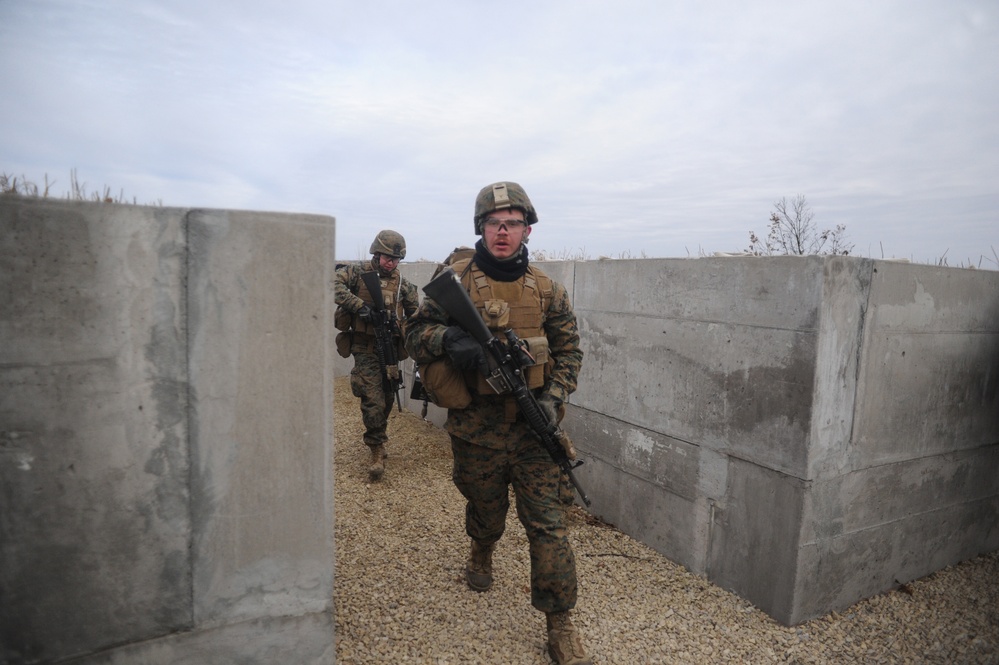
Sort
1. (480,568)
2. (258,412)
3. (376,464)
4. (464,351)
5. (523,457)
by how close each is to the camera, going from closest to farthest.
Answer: (258,412) < (464,351) < (523,457) < (480,568) < (376,464)

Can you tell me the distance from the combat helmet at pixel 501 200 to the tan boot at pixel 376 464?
8.95 feet

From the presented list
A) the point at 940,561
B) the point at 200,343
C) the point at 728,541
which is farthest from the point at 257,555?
the point at 940,561

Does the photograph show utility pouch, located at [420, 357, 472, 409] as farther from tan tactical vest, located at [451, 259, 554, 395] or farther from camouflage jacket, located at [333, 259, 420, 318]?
camouflage jacket, located at [333, 259, 420, 318]

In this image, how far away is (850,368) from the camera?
296 centimetres

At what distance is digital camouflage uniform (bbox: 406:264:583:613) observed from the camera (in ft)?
8.63

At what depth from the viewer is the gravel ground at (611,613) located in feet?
9.13

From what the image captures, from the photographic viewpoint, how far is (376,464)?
16.2 feet

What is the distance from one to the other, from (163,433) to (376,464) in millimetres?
3123

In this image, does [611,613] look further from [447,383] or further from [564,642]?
[447,383]

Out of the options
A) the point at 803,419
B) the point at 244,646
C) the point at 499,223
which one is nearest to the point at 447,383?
the point at 499,223

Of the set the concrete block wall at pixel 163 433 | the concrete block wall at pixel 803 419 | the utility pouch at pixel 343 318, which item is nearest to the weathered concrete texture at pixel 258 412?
the concrete block wall at pixel 163 433

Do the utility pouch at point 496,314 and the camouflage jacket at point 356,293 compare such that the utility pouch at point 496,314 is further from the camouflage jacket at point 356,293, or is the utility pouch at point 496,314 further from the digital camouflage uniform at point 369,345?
the camouflage jacket at point 356,293

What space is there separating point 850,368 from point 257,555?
2.76 m

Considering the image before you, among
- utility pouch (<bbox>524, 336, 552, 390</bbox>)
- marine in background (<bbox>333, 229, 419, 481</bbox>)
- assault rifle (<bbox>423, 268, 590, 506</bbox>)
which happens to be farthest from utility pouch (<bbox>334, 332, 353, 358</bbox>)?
utility pouch (<bbox>524, 336, 552, 390</bbox>)
